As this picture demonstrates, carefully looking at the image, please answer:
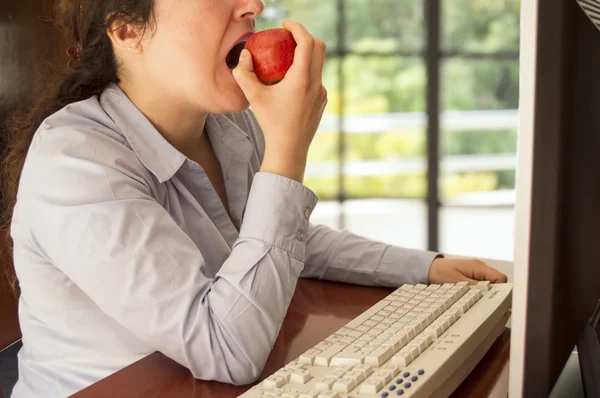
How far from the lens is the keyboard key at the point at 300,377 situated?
0.77 metres

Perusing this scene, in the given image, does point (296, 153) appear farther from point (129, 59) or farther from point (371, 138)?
point (371, 138)

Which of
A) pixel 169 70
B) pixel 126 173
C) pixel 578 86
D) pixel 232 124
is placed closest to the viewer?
pixel 578 86

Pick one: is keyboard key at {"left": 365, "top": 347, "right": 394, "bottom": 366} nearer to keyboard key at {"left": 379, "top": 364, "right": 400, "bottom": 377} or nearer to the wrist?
keyboard key at {"left": 379, "top": 364, "right": 400, "bottom": 377}

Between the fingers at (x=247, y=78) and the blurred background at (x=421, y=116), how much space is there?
2.85 m

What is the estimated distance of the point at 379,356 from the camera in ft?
2.65

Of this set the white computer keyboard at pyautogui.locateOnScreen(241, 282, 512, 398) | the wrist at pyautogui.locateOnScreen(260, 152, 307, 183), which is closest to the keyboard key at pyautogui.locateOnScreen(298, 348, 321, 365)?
the white computer keyboard at pyautogui.locateOnScreen(241, 282, 512, 398)

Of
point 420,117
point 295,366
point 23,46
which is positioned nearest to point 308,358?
point 295,366

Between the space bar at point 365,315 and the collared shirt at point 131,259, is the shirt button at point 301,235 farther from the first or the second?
the space bar at point 365,315

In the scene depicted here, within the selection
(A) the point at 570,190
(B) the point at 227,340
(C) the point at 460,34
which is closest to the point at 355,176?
(C) the point at 460,34

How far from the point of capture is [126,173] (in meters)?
1.02

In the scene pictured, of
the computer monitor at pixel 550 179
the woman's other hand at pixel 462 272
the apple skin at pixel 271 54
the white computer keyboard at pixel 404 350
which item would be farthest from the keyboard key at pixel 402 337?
the apple skin at pixel 271 54

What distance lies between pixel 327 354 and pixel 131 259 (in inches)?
10.7

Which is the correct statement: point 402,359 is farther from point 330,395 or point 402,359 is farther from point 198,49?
point 198,49

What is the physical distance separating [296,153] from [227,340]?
11.1 inches
